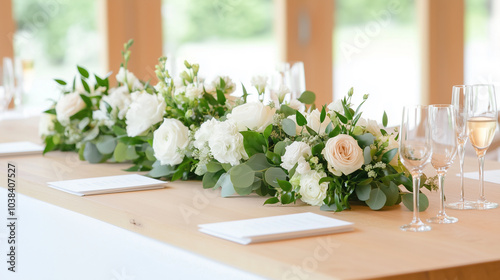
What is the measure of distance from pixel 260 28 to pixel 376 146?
12.7 ft

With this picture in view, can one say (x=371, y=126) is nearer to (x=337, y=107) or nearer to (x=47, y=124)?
(x=337, y=107)

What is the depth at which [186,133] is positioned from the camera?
1689 mm

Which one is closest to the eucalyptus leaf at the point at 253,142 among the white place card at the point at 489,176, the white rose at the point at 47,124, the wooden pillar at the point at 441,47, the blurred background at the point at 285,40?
the white place card at the point at 489,176

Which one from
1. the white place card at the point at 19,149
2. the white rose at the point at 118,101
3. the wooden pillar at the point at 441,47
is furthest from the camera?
the wooden pillar at the point at 441,47

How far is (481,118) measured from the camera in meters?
1.44

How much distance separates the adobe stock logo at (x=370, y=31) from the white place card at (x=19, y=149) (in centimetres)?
346

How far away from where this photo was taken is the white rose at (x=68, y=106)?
Answer: 2102mm

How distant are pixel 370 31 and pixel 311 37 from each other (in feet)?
1.80

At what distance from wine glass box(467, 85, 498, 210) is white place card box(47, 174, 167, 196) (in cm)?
69

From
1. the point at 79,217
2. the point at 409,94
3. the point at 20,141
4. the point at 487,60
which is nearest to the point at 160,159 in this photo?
the point at 79,217

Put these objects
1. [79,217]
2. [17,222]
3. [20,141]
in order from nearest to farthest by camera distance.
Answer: [79,217] → [17,222] → [20,141]

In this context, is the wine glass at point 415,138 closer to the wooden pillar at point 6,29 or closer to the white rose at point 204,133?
the white rose at point 204,133

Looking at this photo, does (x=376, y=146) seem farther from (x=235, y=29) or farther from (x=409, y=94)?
(x=409, y=94)

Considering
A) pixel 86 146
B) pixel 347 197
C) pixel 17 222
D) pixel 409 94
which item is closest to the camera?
pixel 347 197
